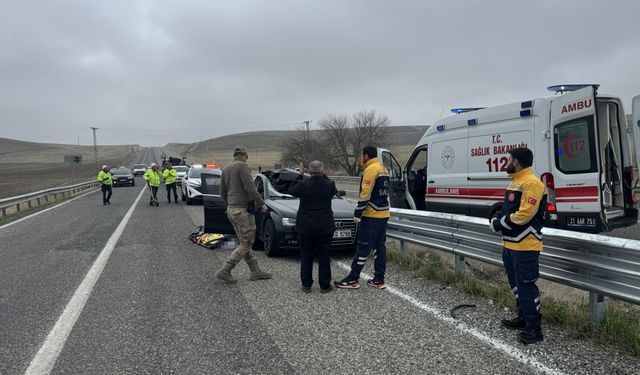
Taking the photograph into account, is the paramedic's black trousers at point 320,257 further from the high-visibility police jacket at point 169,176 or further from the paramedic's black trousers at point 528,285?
the high-visibility police jacket at point 169,176

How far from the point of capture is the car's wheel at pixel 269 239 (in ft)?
24.8

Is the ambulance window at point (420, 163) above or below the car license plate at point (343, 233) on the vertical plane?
above

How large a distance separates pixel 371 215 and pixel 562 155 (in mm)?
3524

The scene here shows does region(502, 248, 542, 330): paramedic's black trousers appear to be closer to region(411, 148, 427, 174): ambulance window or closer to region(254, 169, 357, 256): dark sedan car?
region(254, 169, 357, 256): dark sedan car

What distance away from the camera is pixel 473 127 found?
29.3ft

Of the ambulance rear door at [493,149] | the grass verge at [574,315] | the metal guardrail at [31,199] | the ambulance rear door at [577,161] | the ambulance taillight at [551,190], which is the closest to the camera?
the grass verge at [574,315]

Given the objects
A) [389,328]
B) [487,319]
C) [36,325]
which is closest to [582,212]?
[487,319]

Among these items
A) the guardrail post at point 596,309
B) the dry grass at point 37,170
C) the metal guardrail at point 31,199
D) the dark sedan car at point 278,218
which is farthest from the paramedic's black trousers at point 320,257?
the dry grass at point 37,170

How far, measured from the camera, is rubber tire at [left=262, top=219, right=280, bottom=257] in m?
7.57

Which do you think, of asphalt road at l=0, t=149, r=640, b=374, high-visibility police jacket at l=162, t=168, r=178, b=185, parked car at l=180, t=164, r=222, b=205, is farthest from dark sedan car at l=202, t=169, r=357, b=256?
high-visibility police jacket at l=162, t=168, r=178, b=185

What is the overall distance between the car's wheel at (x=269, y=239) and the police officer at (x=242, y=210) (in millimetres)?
1202

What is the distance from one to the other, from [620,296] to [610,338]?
389 mm

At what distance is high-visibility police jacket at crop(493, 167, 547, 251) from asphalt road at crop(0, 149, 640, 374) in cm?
87

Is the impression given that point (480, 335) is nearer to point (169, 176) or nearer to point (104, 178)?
point (169, 176)
